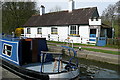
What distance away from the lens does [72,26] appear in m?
20.1

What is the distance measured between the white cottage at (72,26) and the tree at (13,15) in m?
8.73

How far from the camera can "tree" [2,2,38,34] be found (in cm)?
3414

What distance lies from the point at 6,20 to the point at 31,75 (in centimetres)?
3076

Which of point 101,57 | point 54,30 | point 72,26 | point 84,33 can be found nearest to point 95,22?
point 84,33

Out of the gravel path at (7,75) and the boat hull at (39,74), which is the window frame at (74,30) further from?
the boat hull at (39,74)

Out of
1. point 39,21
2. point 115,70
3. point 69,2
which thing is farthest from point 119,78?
point 39,21

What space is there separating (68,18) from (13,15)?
18053mm

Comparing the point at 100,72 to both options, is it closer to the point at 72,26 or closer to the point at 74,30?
the point at 74,30

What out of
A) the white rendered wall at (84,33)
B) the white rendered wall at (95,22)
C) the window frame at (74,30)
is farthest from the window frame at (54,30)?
the white rendered wall at (95,22)

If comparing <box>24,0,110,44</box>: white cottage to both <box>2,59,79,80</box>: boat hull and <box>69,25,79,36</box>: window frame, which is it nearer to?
<box>69,25,79,36</box>: window frame

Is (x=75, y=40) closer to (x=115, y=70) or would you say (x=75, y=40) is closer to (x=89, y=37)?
(x=89, y=37)

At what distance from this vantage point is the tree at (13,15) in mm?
34144

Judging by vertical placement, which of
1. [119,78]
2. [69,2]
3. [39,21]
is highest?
[69,2]

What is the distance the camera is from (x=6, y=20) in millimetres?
34094
